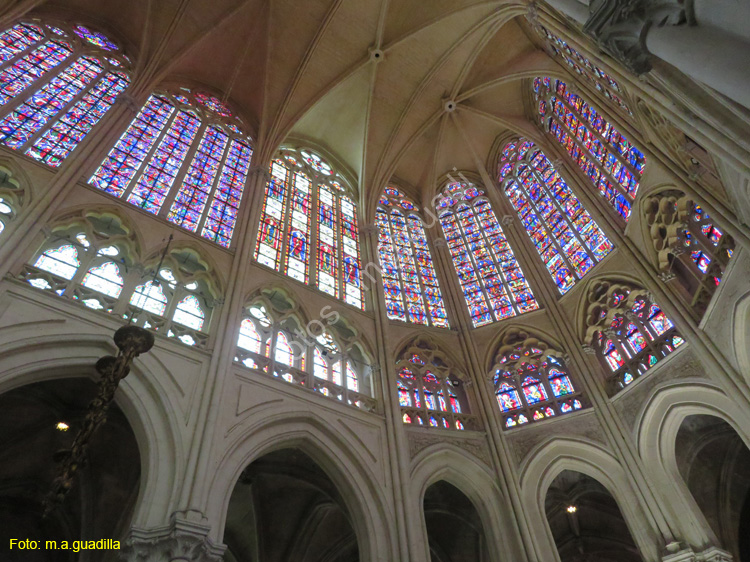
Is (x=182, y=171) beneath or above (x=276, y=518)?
above

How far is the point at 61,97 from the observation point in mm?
11398

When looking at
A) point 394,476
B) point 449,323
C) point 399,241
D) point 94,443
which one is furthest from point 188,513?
point 399,241

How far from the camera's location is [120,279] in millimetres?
9109

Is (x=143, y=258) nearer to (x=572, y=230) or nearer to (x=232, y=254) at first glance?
(x=232, y=254)

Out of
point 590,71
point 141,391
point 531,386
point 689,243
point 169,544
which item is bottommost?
point 169,544

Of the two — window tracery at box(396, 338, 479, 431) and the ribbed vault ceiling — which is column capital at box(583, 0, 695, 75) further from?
the ribbed vault ceiling

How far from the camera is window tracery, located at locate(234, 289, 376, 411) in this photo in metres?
9.95

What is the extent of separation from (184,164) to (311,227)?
3372mm

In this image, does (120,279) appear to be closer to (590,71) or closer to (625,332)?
(625,332)

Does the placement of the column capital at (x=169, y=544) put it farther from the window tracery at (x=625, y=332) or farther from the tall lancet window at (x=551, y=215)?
the tall lancet window at (x=551, y=215)

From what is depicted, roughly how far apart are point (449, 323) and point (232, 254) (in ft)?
18.9

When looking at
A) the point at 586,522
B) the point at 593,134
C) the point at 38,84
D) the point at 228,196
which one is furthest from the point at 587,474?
the point at 38,84

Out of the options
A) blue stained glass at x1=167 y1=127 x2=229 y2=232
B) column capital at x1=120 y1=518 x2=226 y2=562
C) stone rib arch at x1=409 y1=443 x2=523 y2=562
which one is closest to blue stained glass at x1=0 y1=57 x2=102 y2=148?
blue stained glass at x1=167 y1=127 x2=229 y2=232

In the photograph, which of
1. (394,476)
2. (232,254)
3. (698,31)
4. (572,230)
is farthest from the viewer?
(572,230)
